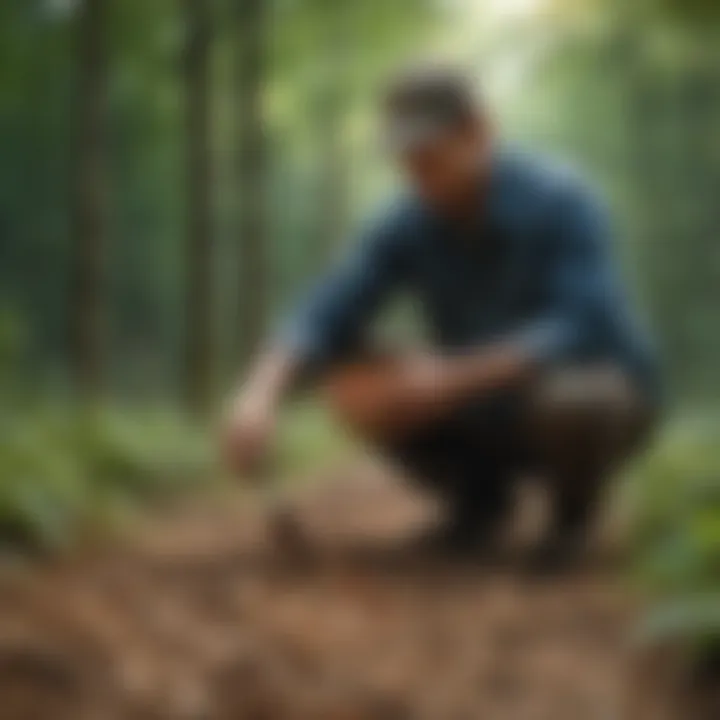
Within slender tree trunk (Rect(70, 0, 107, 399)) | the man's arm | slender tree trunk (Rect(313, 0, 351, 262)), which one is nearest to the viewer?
the man's arm

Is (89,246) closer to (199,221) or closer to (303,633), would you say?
(199,221)

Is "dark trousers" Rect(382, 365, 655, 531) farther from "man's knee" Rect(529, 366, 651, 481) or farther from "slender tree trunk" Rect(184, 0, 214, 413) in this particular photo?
"slender tree trunk" Rect(184, 0, 214, 413)

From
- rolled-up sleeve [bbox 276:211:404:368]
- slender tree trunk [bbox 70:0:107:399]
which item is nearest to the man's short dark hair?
rolled-up sleeve [bbox 276:211:404:368]

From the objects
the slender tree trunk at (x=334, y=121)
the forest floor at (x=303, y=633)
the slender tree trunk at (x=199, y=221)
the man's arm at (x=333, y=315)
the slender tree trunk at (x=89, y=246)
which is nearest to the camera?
the forest floor at (x=303, y=633)

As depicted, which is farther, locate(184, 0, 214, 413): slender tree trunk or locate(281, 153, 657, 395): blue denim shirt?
locate(184, 0, 214, 413): slender tree trunk

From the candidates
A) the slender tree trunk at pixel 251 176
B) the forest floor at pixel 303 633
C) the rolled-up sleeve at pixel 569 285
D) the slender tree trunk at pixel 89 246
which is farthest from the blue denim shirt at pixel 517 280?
the slender tree trunk at pixel 251 176

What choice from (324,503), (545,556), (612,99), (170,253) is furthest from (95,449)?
(612,99)

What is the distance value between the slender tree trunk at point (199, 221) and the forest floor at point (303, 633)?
0.49 meters

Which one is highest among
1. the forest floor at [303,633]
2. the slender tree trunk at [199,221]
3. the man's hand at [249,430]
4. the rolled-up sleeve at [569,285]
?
the slender tree trunk at [199,221]

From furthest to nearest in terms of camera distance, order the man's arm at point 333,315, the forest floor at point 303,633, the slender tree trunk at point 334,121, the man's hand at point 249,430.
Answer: the slender tree trunk at point 334,121
the man's arm at point 333,315
the man's hand at point 249,430
the forest floor at point 303,633

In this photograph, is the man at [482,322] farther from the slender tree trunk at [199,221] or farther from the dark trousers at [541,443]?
the slender tree trunk at [199,221]

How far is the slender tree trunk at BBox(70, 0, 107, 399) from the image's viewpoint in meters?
1.98

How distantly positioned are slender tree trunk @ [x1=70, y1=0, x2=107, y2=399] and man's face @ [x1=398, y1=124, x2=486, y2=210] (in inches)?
17.8

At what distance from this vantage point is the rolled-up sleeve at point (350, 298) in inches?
69.6
